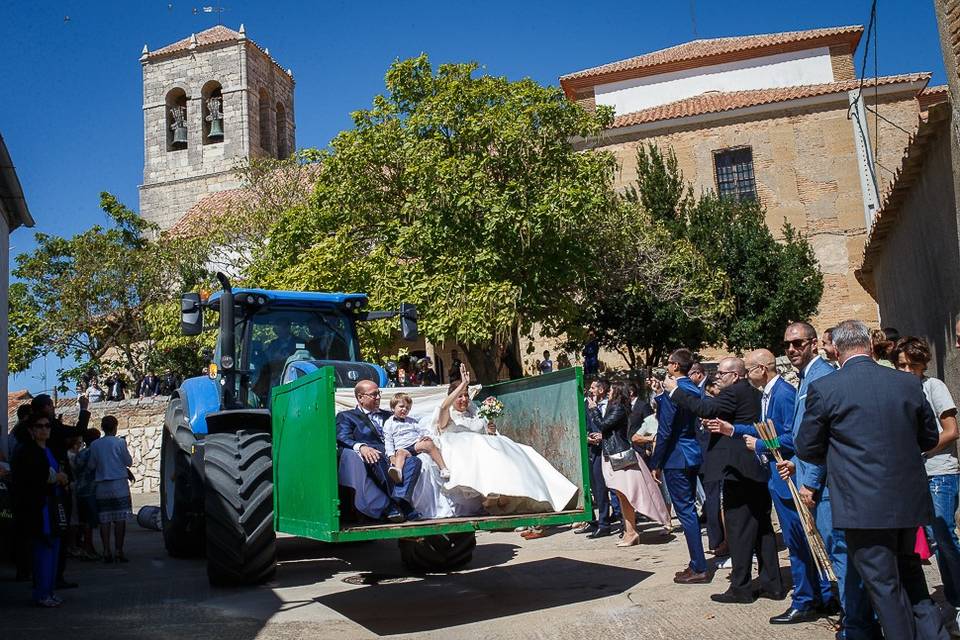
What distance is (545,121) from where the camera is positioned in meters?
→ 18.9

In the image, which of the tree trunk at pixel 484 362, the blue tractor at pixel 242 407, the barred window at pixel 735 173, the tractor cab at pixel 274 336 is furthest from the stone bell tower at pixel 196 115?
the tractor cab at pixel 274 336

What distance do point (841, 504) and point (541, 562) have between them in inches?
191

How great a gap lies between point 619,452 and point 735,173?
2185cm

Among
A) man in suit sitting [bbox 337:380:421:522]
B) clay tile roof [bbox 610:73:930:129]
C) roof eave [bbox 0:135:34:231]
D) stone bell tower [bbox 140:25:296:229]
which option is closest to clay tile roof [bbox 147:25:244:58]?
stone bell tower [bbox 140:25:296:229]

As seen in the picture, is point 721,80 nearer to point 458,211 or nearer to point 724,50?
point 724,50

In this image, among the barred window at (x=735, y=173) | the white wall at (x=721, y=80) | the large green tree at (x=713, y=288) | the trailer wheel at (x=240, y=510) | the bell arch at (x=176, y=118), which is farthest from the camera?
the bell arch at (x=176, y=118)

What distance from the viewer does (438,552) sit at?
837cm

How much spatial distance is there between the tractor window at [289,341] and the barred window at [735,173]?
72.7 ft

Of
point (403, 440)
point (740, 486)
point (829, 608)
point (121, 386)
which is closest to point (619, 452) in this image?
point (740, 486)

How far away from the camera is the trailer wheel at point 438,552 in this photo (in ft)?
27.2

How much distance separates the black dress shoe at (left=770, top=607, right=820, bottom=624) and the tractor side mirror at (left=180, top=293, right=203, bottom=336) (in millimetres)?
5995

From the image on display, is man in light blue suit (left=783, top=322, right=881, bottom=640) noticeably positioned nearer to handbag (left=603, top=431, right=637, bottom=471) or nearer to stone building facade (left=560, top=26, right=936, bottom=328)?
handbag (left=603, top=431, right=637, bottom=471)

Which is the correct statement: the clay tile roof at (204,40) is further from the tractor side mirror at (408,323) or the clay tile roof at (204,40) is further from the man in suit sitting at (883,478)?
the man in suit sitting at (883,478)

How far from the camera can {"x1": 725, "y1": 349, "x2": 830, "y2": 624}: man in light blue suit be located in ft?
18.5
